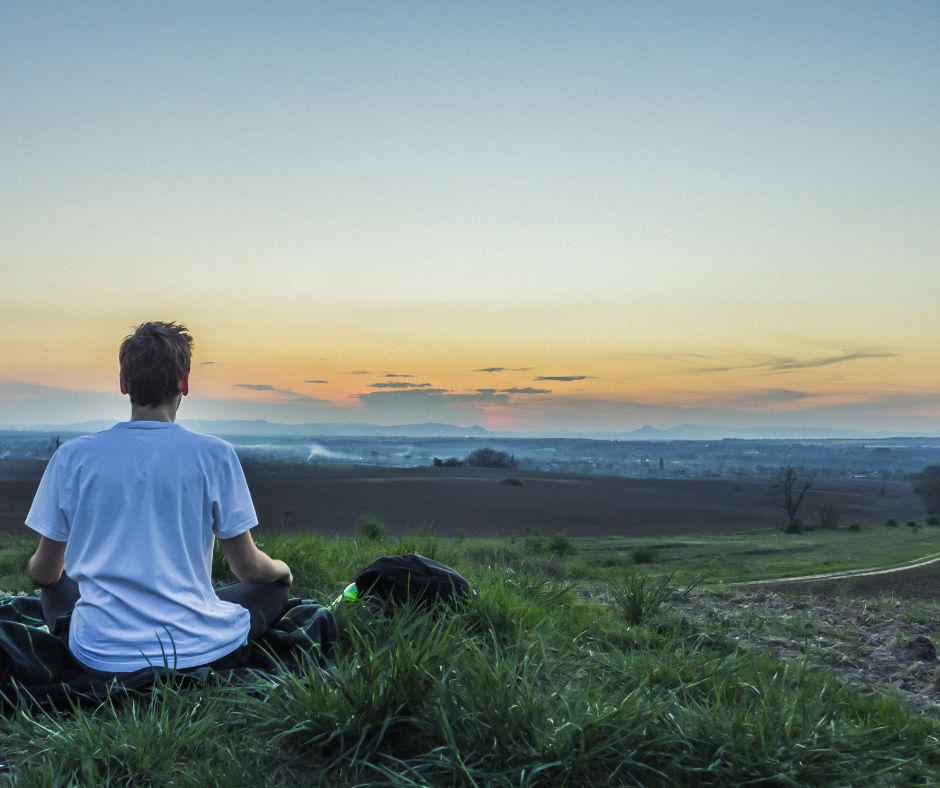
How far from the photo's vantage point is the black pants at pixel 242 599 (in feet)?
10.6

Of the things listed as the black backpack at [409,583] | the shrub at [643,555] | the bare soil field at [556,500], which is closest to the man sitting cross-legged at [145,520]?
the black backpack at [409,583]

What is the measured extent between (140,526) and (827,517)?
51091mm

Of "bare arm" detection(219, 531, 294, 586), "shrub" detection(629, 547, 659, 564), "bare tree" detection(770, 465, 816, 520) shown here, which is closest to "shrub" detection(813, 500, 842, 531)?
"bare tree" detection(770, 465, 816, 520)

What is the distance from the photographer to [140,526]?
8.72ft

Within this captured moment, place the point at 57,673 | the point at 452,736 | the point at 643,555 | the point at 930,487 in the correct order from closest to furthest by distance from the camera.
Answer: the point at 452,736 → the point at 57,673 → the point at 643,555 → the point at 930,487

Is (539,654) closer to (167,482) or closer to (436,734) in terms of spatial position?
(436,734)

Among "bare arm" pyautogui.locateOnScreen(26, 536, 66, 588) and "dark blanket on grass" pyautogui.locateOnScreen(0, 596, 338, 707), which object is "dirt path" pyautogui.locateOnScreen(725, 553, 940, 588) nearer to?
"dark blanket on grass" pyautogui.locateOnScreen(0, 596, 338, 707)

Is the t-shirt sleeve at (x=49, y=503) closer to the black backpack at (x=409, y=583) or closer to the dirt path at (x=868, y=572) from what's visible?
the black backpack at (x=409, y=583)

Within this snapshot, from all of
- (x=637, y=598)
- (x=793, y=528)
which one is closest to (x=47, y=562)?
(x=637, y=598)

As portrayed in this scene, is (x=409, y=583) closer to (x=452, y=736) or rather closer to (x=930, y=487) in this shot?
(x=452, y=736)

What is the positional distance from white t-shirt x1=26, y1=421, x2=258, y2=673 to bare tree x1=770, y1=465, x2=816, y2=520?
59137 mm

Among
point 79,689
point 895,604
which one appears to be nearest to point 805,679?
point 79,689

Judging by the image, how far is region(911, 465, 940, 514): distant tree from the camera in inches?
1775

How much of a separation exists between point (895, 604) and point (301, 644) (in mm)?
6367
